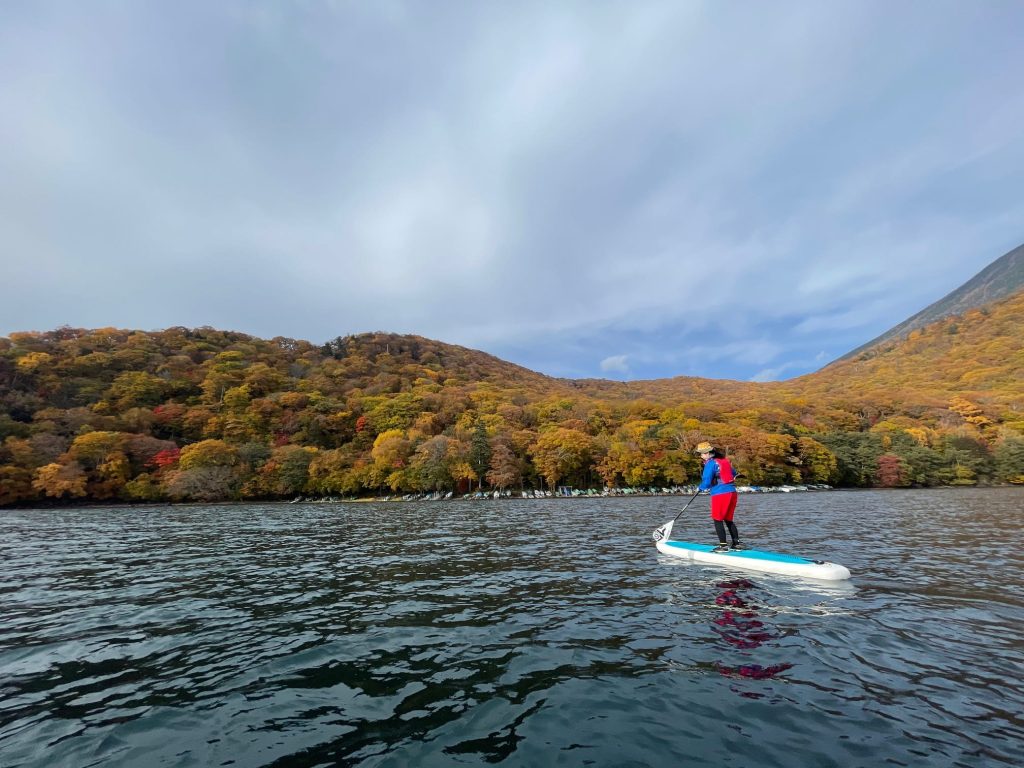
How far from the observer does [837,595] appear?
1124 cm

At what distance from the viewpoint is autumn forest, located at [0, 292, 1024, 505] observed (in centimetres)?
7662

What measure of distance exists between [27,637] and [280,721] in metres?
7.90

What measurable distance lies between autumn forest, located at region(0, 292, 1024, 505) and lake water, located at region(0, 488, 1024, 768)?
220 ft

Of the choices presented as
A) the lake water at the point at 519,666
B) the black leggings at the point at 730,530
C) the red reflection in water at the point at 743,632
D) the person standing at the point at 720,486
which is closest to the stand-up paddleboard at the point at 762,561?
the person standing at the point at 720,486

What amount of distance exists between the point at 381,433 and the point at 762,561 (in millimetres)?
92283

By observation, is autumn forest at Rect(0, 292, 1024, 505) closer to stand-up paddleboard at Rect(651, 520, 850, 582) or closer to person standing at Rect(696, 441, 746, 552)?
stand-up paddleboard at Rect(651, 520, 850, 582)

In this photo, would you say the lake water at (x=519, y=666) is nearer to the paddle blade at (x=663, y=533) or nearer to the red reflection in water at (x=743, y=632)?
the red reflection in water at (x=743, y=632)

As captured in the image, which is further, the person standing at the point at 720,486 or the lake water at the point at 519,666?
the person standing at the point at 720,486

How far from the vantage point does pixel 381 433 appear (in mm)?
98875

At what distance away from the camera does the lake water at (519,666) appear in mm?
5250

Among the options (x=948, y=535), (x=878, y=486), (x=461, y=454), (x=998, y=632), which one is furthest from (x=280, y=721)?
(x=878, y=486)

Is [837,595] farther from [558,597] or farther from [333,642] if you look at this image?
[333,642]

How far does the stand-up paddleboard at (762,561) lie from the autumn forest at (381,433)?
63.5 meters

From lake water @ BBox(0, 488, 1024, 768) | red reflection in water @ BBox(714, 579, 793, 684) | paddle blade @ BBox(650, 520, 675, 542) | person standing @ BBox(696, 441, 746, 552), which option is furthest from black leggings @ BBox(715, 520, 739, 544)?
red reflection in water @ BBox(714, 579, 793, 684)
